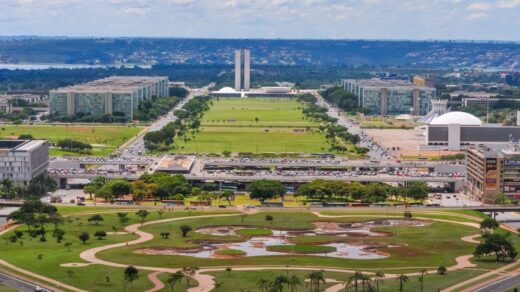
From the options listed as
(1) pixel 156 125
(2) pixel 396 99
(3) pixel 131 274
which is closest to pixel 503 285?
(3) pixel 131 274

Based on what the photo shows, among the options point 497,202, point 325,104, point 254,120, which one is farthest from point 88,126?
point 497,202

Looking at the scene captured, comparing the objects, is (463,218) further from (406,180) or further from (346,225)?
(406,180)

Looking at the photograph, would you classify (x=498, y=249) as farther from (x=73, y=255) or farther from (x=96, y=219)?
(x=96, y=219)

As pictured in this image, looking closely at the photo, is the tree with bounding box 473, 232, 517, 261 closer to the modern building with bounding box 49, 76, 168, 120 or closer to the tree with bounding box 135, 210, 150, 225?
the tree with bounding box 135, 210, 150, 225

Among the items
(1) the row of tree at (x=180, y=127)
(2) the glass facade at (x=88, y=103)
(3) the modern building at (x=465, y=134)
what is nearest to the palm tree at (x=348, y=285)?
(1) the row of tree at (x=180, y=127)

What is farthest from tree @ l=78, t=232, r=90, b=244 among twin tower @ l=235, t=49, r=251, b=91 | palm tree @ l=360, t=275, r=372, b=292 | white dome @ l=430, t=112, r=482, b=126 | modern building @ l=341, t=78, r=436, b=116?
twin tower @ l=235, t=49, r=251, b=91
